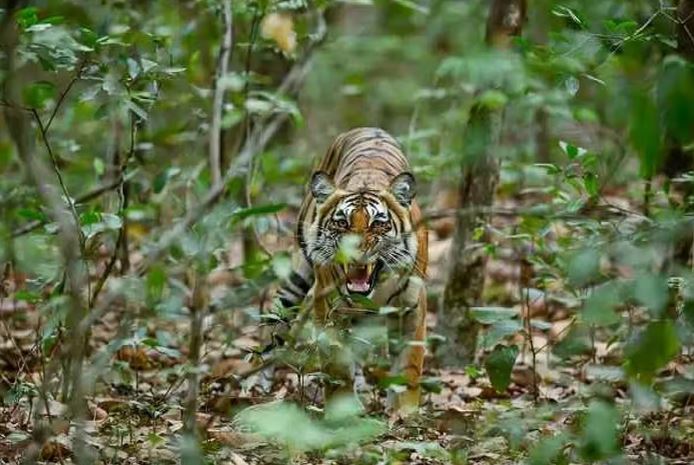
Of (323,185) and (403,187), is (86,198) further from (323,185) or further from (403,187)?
(403,187)

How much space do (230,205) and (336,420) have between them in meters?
1.22

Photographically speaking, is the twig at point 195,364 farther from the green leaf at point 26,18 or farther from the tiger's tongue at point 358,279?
the tiger's tongue at point 358,279

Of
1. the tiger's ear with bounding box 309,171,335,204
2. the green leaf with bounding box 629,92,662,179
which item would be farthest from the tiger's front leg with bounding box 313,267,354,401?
the green leaf with bounding box 629,92,662,179

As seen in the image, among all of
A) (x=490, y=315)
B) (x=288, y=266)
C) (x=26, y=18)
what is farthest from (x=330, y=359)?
(x=26, y=18)

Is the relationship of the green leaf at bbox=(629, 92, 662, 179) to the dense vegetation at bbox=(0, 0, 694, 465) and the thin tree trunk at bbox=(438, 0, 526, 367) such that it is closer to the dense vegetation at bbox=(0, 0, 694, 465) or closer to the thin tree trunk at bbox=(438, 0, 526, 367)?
the dense vegetation at bbox=(0, 0, 694, 465)

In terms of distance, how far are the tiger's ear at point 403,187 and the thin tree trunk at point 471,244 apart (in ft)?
1.05

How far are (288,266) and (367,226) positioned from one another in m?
2.18

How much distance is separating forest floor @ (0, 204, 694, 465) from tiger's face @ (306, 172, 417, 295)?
597 mm

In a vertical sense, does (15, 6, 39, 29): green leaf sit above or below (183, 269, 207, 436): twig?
above

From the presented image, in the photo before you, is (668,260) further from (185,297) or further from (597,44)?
(185,297)

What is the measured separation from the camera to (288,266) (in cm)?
333

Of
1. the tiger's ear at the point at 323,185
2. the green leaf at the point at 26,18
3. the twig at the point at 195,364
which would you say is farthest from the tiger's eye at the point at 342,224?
the twig at the point at 195,364

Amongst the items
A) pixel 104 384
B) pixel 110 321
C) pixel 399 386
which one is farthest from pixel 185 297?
pixel 399 386

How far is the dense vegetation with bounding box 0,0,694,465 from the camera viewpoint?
2.85 m
